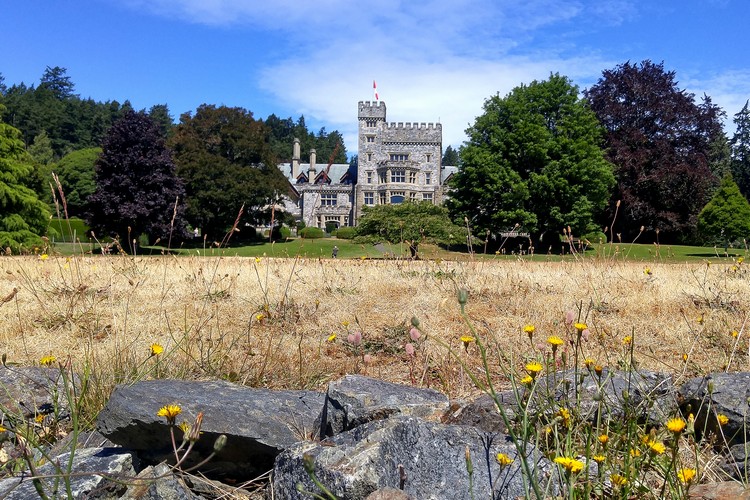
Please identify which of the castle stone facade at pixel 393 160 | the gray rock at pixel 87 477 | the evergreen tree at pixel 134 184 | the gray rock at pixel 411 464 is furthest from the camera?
the castle stone facade at pixel 393 160

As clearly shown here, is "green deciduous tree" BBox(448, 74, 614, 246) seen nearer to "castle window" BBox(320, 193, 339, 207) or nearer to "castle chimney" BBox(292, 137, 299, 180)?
"castle window" BBox(320, 193, 339, 207)

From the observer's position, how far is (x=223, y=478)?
8.71ft

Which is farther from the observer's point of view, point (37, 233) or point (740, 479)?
point (37, 233)

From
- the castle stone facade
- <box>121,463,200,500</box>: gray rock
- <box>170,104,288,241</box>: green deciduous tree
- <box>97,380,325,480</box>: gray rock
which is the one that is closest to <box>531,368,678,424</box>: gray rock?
<box>97,380,325,480</box>: gray rock

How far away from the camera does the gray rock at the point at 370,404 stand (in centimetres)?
256

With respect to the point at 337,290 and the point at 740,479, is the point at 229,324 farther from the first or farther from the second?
the point at 740,479

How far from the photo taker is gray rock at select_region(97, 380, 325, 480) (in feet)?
8.29

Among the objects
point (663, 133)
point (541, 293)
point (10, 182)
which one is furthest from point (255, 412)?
point (663, 133)

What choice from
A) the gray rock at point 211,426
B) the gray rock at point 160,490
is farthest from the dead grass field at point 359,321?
the gray rock at point 160,490

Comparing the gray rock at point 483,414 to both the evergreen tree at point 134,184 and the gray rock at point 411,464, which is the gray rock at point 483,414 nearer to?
the gray rock at point 411,464

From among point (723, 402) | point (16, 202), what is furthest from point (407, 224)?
point (16, 202)

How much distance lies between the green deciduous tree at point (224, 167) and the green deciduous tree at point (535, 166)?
12415 millimetres

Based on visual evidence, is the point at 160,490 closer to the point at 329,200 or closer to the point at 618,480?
the point at 618,480

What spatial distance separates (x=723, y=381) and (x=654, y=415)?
15.1 inches
